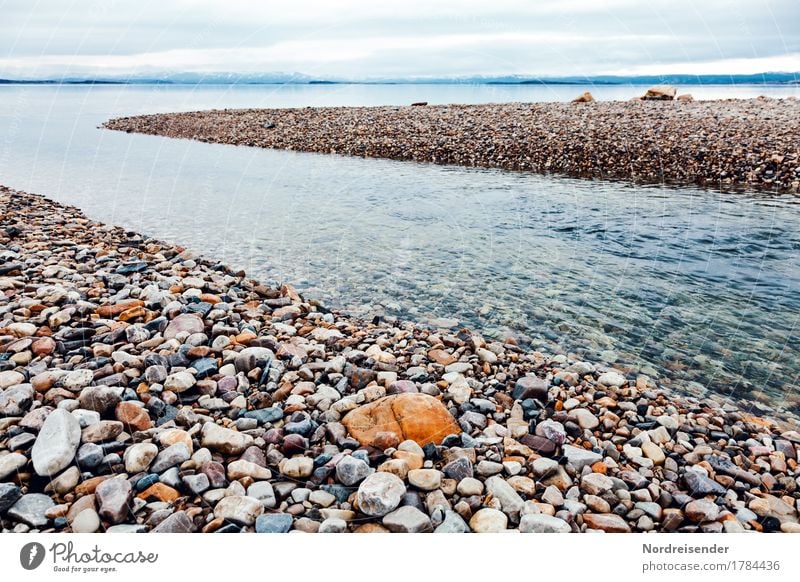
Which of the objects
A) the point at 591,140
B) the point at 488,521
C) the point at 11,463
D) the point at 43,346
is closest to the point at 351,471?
the point at 488,521

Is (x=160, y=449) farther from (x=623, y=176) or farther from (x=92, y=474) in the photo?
(x=623, y=176)

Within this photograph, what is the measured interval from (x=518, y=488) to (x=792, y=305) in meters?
8.01

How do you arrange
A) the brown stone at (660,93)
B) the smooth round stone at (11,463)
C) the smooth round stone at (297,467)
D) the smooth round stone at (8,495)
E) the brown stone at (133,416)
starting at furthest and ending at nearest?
the brown stone at (660,93) < the brown stone at (133,416) < the smooth round stone at (297,467) < the smooth round stone at (11,463) < the smooth round stone at (8,495)

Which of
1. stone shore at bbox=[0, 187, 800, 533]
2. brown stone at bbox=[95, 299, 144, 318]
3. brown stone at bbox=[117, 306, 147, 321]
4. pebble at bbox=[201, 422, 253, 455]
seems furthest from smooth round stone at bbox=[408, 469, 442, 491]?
brown stone at bbox=[95, 299, 144, 318]

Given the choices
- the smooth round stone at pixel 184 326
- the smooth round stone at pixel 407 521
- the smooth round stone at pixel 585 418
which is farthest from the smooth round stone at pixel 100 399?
the smooth round stone at pixel 585 418

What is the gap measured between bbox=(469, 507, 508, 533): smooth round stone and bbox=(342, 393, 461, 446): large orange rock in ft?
3.46

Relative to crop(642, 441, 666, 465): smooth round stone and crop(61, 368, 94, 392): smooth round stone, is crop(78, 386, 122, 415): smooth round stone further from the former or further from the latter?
crop(642, 441, 666, 465): smooth round stone

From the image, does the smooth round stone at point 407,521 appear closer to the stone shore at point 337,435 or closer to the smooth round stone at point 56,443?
the stone shore at point 337,435

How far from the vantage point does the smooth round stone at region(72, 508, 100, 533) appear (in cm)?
369

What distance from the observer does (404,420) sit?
5.10 metres

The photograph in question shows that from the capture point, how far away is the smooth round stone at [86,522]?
12.1ft

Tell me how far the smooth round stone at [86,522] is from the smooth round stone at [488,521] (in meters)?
2.78

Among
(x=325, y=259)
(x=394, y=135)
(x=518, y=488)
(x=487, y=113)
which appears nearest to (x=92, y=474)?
(x=518, y=488)

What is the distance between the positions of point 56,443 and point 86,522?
971 millimetres
